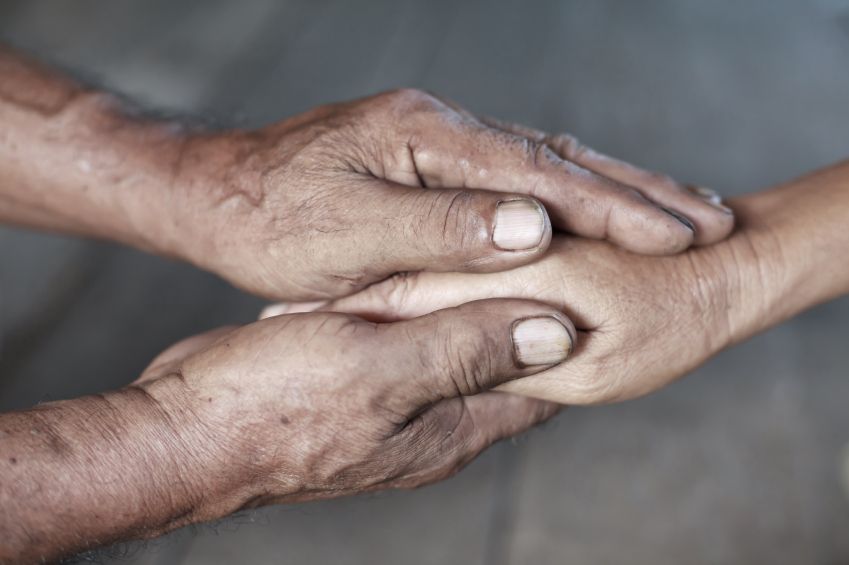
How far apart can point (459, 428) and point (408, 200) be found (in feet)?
1.13

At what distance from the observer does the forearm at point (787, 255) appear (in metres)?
1.24

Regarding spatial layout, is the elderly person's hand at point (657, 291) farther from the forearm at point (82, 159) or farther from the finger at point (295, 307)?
the forearm at point (82, 159)

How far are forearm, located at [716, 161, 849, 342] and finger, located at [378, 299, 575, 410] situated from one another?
344 millimetres

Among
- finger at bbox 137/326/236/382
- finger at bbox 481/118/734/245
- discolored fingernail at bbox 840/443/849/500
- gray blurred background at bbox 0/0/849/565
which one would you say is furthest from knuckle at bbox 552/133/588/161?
discolored fingernail at bbox 840/443/849/500

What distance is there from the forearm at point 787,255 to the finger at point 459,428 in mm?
348

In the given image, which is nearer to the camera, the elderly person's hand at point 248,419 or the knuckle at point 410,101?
the elderly person's hand at point 248,419

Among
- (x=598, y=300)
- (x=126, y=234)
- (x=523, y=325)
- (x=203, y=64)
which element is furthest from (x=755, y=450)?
(x=203, y=64)

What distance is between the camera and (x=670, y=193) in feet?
3.96

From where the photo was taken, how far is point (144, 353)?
230 centimetres

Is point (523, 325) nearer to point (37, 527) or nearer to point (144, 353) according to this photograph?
point (37, 527)

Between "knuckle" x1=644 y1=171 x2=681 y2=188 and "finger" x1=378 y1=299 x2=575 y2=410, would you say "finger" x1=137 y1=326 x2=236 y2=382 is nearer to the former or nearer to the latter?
"finger" x1=378 y1=299 x2=575 y2=410

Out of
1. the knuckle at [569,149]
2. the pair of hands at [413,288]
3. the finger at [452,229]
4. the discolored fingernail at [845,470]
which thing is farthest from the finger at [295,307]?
the discolored fingernail at [845,470]

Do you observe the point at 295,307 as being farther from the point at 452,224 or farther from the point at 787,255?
the point at 787,255

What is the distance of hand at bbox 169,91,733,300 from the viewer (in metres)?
1.08
